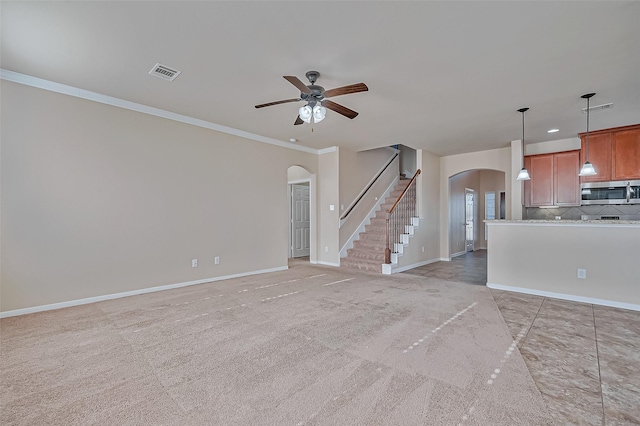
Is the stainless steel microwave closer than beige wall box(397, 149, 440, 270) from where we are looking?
Yes

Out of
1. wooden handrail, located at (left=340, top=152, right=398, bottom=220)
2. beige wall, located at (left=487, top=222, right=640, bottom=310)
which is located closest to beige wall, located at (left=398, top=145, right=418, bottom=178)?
wooden handrail, located at (left=340, top=152, right=398, bottom=220)

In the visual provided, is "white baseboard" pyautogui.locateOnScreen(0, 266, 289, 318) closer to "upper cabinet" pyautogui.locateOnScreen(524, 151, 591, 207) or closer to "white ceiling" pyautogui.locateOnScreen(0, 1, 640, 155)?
"white ceiling" pyautogui.locateOnScreen(0, 1, 640, 155)

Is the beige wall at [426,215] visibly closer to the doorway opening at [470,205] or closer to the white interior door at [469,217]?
the doorway opening at [470,205]

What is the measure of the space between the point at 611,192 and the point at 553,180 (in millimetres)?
834

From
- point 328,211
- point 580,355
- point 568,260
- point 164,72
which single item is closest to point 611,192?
point 568,260

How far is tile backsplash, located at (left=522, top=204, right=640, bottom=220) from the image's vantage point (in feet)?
17.1

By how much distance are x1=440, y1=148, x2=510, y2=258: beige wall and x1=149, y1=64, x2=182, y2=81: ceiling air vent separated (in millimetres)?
6252

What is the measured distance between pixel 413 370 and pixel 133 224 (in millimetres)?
4013

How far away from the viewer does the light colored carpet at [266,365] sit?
1.72m

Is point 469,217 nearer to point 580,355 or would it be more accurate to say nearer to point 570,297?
point 570,297

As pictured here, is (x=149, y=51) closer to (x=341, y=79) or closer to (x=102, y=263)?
(x=341, y=79)

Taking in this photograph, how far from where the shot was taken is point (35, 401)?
1.83 m

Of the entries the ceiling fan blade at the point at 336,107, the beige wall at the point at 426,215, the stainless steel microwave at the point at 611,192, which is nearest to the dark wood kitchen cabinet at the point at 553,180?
the stainless steel microwave at the point at 611,192

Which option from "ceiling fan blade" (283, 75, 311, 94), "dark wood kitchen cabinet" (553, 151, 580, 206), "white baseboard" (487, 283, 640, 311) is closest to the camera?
"ceiling fan blade" (283, 75, 311, 94)
